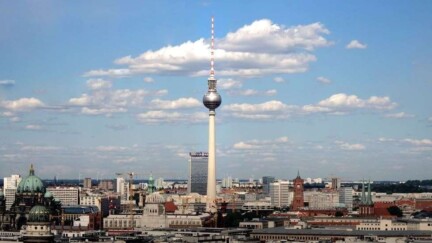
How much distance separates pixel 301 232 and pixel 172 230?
14413mm

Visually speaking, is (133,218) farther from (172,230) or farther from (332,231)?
(332,231)

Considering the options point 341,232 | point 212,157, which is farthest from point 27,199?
point 212,157

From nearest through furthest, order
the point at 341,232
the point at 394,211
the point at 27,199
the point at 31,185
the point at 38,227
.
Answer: the point at 38,227, the point at 341,232, the point at 27,199, the point at 31,185, the point at 394,211

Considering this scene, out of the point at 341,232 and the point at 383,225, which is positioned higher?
the point at 383,225

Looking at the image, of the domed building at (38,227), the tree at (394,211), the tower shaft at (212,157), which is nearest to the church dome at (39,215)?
the domed building at (38,227)

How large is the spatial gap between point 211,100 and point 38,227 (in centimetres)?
8762

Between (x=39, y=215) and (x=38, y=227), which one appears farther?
(x=39, y=215)

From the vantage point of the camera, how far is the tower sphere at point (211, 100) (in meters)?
173

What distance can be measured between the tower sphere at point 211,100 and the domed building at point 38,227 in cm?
8653

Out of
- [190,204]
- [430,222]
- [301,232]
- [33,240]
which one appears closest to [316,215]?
[190,204]

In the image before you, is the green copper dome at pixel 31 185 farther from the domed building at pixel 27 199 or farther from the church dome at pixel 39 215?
the church dome at pixel 39 215

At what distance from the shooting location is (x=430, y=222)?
139 metres

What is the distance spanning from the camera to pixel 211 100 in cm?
17288

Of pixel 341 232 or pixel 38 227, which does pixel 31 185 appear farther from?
pixel 38 227
